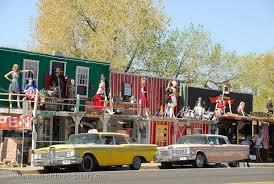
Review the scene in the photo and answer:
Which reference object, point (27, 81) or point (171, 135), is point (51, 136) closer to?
point (27, 81)

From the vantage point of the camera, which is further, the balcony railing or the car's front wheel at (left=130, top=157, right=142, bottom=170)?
the balcony railing

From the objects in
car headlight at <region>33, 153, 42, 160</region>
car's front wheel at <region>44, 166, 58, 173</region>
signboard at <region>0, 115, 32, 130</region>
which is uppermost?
signboard at <region>0, 115, 32, 130</region>

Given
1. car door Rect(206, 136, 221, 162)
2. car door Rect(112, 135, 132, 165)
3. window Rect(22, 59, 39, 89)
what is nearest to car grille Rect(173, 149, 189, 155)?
car door Rect(206, 136, 221, 162)

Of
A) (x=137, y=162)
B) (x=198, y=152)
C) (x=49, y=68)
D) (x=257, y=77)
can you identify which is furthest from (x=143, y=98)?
(x=257, y=77)

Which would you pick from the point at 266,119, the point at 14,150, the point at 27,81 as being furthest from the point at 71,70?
the point at 266,119

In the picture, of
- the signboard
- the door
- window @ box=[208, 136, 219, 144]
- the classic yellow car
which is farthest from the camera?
window @ box=[208, 136, 219, 144]

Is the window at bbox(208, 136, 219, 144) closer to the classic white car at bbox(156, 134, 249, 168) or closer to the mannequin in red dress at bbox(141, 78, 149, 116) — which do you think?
the classic white car at bbox(156, 134, 249, 168)

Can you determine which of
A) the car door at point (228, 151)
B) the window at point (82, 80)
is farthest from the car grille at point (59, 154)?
the window at point (82, 80)

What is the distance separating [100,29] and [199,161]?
73.3 ft

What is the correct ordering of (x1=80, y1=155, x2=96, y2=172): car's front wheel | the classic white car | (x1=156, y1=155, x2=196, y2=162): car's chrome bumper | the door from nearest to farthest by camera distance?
(x1=80, y1=155, x2=96, y2=172): car's front wheel < (x1=156, y1=155, x2=196, y2=162): car's chrome bumper < the classic white car < the door

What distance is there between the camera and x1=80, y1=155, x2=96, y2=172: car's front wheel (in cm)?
2156

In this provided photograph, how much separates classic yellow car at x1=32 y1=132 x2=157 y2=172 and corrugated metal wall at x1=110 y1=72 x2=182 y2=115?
9.44 meters

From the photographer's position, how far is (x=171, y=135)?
34.8 metres

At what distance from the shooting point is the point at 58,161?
2147 cm
